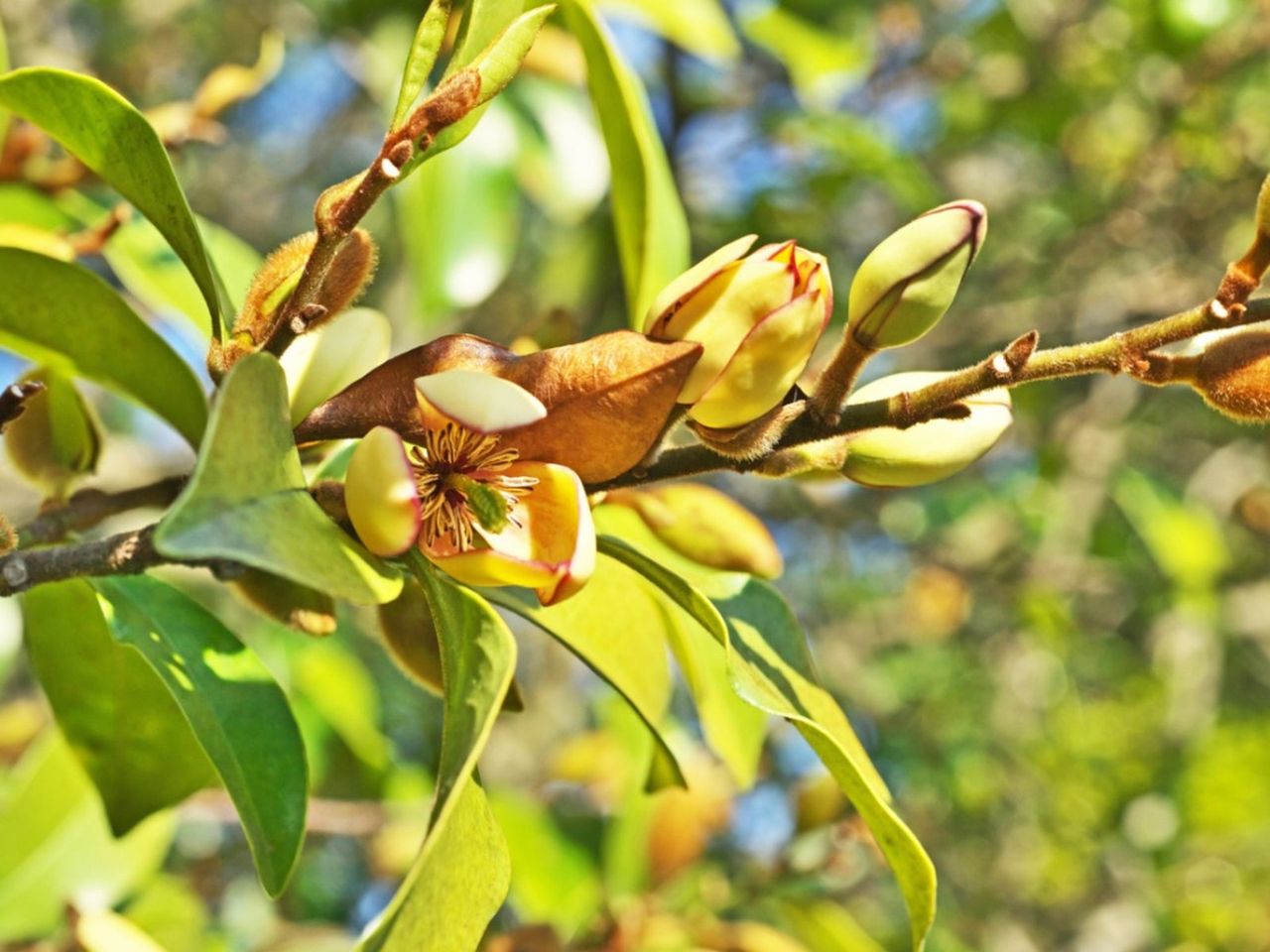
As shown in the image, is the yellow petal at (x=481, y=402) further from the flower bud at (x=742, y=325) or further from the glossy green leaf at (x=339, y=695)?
the glossy green leaf at (x=339, y=695)

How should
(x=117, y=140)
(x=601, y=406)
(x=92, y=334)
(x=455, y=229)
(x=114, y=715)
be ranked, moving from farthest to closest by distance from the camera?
(x=455, y=229), (x=114, y=715), (x=92, y=334), (x=117, y=140), (x=601, y=406)

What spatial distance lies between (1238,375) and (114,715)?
2.61ft

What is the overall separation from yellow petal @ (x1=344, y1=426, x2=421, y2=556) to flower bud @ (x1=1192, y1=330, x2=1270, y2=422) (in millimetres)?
405

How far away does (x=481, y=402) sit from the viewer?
660mm

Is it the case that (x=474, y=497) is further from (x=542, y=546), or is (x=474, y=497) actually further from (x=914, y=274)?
(x=914, y=274)

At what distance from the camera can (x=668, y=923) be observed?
1678 mm

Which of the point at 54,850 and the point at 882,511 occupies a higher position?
the point at 54,850

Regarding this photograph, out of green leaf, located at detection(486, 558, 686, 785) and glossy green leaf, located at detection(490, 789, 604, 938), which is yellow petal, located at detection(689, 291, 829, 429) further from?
glossy green leaf, located at detection(490, 789, 604, 938)

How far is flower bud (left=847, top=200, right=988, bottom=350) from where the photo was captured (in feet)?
2.43

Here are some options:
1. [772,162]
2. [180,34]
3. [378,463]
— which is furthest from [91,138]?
[180,34]

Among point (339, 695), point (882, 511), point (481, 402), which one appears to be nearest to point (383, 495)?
point (481, 402)

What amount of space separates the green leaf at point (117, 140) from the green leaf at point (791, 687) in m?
0.29

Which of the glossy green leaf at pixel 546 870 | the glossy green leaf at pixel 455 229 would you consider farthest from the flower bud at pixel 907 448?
the glossy green leaf at pixel 546 870

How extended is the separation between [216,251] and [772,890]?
1013 mm
